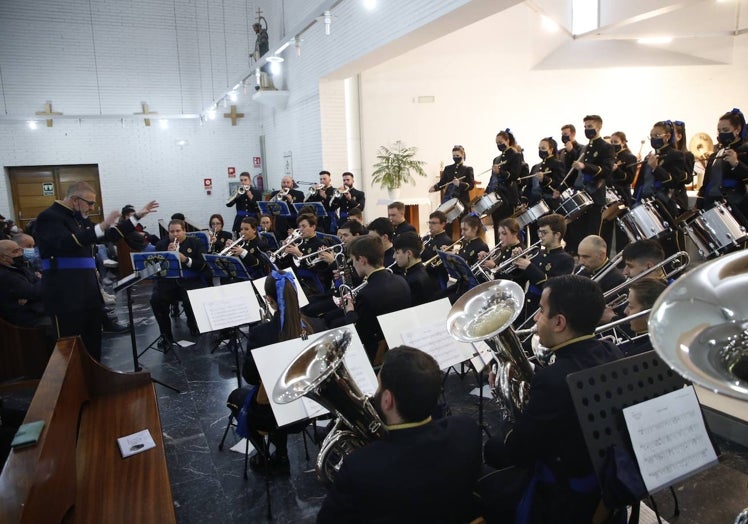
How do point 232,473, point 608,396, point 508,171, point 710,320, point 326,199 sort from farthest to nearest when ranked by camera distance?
point 326,199
point 508,171
point 232,473
point 608,396
point 710,320

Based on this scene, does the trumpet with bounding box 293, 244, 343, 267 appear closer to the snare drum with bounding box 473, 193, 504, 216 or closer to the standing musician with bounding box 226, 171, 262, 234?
the snare drum with bounding box 473, 193, 504, 216

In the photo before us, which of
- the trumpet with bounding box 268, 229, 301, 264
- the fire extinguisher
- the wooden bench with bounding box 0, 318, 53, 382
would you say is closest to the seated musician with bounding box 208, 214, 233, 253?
the trumpet with bounding box 268, 229, 301, 264

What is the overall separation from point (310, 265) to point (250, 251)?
37.9 inches

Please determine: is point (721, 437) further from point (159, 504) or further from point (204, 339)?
point (204, 339)

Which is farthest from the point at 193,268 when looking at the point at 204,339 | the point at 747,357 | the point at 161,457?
the point at 747,357

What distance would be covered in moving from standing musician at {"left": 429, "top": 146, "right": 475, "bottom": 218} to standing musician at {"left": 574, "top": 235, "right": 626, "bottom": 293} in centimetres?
527

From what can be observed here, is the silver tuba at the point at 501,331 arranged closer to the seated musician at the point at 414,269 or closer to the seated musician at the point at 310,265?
the seated musician at the point at 414,269

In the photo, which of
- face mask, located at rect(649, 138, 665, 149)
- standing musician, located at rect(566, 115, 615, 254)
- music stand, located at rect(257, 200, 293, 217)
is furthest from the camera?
music stand, located at rect(257, 200, 293, 217)

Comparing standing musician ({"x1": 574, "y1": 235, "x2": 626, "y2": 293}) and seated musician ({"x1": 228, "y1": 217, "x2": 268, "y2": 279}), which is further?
seated musician ({"x1": 228, "y1": 217, "x2": 268, "y2": 279})

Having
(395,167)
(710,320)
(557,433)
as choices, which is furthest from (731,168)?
(395,167)

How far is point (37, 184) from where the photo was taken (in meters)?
13.4

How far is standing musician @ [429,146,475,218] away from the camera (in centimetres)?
948

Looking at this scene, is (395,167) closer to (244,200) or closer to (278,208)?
(278,208)

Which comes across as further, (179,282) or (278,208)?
(278,208)
